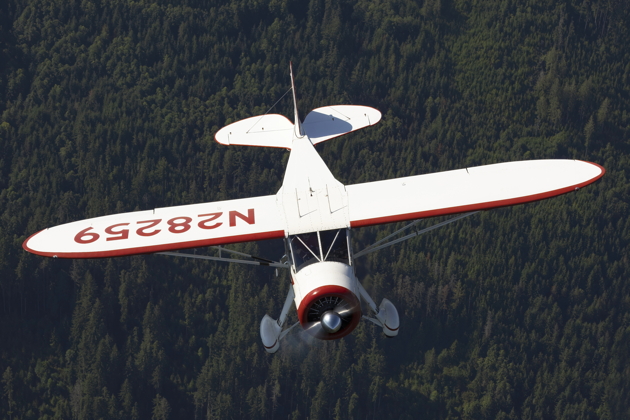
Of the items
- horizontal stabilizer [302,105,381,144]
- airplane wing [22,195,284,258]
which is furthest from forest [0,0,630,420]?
airplane wing [22,195,284,258]

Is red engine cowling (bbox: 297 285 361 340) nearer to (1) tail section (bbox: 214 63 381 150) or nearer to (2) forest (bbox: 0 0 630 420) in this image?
(1) tail section (bbox: 214 63 381 150)

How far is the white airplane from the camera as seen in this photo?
31.0 meters

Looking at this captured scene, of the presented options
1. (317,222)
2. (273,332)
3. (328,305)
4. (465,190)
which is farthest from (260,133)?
(328,305)

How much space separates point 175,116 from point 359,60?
34663mm

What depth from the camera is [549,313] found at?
116 meters

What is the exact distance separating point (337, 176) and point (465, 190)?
85.6 m

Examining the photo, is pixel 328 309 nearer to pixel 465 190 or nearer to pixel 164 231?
pixel 164 231

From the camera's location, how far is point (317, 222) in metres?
32.5

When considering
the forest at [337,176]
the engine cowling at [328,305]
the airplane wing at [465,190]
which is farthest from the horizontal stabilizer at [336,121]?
the forest at [337,176]

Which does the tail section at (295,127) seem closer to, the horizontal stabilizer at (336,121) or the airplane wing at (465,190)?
the horizontal stabilizer at (336,121)

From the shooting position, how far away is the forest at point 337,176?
106m

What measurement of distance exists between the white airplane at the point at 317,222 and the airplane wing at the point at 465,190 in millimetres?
38

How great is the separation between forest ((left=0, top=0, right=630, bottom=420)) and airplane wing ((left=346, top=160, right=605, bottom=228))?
64.1 meters

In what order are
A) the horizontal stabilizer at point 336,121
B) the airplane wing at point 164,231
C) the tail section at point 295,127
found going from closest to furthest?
the airplane wing at point 164,231
the tail section at point 295,127
the horizontal stabilizer at point 336,121
